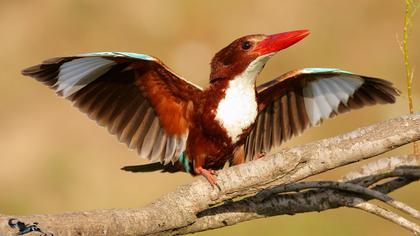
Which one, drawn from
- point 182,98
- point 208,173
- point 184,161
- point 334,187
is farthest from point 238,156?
point 334,187

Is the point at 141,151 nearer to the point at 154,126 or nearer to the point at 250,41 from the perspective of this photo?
the point at 154,126

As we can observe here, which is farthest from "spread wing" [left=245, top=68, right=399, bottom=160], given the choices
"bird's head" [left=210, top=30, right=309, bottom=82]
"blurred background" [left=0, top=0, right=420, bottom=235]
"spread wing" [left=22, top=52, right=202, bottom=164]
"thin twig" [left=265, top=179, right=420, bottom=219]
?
"blurred background" [left=0, top=0, right=420, bottom=235]

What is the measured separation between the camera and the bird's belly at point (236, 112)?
355 centimetres

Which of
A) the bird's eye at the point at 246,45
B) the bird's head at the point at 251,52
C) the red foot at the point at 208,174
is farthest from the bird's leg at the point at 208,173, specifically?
the bird's eye at the point at 246,45

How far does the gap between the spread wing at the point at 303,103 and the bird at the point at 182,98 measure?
0.05m

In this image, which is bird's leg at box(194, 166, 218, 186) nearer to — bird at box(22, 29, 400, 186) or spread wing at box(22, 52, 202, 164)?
bird at box(22, 29, 400, 186)

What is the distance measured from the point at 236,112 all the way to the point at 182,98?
0.74 feet

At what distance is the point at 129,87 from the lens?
3.65 metres

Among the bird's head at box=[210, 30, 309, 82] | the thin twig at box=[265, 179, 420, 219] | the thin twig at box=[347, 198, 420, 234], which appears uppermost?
the bird's head at box=[210, 30, 309, 82]

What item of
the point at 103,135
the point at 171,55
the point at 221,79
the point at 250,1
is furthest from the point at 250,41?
the point at 250,1

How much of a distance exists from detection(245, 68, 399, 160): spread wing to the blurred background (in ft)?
6.82

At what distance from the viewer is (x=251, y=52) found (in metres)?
3.63

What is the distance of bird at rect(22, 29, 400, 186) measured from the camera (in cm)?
354

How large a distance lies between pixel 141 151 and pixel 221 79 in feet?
1.23
